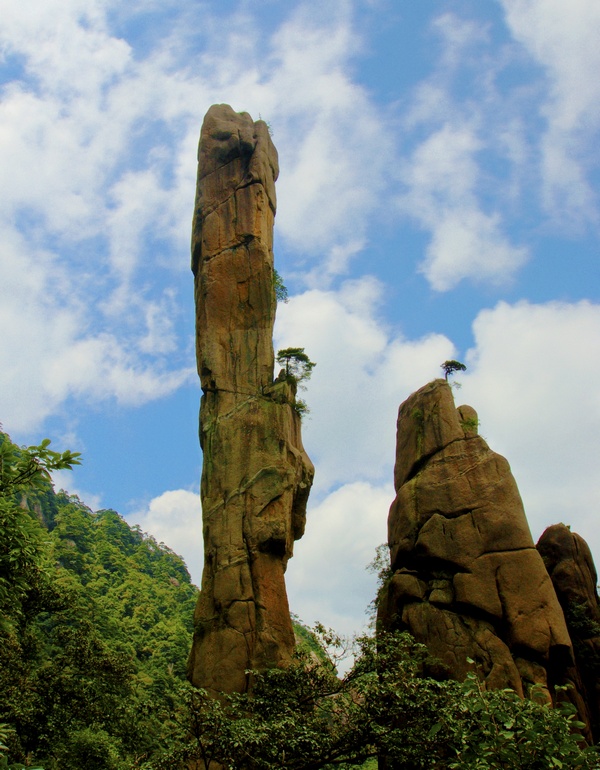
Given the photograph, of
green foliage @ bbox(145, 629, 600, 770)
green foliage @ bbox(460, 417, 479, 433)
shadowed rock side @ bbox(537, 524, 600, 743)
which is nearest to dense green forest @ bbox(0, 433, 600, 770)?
green foliage @ bbox(145, 629, 600, 770)

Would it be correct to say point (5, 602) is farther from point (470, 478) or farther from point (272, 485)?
point (470, 478)

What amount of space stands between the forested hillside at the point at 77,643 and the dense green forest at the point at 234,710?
0.13 feet

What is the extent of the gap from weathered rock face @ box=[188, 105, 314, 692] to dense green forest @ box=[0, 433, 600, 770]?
155 centimetres

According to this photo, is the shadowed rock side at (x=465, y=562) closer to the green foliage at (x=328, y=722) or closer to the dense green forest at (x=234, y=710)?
the dense green forest at (x=234, y=710)

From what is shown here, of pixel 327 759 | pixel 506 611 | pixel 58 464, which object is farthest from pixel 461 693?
pixel 58 464

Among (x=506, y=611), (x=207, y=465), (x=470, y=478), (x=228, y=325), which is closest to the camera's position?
(x=506, y=611)

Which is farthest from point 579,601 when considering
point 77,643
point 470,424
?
point 77,643

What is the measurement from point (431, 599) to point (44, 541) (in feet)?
44.5

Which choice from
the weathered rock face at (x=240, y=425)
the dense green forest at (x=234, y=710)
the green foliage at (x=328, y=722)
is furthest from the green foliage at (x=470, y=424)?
the green foliage at (x=328, y=722)

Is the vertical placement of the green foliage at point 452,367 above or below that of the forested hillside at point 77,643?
above

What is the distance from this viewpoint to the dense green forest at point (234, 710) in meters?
8.95

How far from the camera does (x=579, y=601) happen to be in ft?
71.6

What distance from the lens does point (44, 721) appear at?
20625mm

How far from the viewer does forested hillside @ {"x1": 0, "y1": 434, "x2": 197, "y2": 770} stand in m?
9.11
